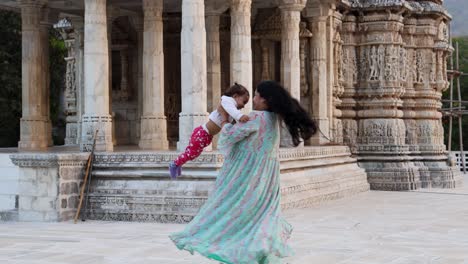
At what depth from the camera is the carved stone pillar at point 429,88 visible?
72.0 ft

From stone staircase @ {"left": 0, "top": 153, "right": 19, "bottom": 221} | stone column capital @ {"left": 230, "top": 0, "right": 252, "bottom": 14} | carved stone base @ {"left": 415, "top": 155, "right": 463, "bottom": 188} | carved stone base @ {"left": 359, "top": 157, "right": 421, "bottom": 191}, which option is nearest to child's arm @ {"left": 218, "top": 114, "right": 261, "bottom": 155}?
stone staircase @ {"left": 0, "top": 153, "right": 19, "bottom": 221}

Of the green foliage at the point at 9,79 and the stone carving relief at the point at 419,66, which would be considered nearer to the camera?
the stone carving relief at the point at 419,66

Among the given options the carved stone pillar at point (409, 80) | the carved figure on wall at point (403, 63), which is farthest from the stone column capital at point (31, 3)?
the carved stone pillar at point (409, 80)

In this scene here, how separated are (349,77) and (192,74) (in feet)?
29.0

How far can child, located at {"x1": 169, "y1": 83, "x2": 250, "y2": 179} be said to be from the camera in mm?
6980

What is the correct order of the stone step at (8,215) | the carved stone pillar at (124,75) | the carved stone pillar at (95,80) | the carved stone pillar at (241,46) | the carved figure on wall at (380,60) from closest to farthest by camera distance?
the stone step at (8,215), the carved stone pillar at (95,80), the carved stone pillar at (241,46), the carved stone pillar at (124,75), the carved figure on wall at (380,60)

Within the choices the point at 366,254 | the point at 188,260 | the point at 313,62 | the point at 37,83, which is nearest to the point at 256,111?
the point at 188,260

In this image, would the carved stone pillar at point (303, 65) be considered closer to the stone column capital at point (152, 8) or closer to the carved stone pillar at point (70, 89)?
the stone column capital at point (152, 8)

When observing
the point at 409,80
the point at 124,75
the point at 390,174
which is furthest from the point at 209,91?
the point at 409,80

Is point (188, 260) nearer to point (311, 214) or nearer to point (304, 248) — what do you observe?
point (304, 248)

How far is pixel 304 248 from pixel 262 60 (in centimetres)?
1160

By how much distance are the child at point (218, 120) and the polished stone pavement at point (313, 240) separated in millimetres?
2049

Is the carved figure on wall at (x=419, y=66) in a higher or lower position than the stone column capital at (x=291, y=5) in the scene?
lower

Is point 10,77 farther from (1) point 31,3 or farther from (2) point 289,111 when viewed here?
(2) point 289,111
